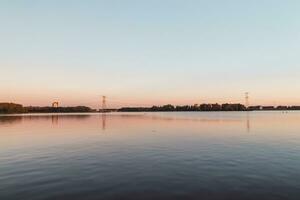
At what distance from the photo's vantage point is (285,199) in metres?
15.1

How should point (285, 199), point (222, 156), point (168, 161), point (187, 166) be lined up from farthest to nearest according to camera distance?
point (222, 156), point (168, 161), point (187, 166), point (285, 199)

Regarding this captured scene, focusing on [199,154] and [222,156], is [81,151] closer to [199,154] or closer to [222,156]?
[199,154]

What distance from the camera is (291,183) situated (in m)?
18.2

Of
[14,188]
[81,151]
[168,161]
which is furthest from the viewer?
[81,151]

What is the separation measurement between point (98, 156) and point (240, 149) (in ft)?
56.1

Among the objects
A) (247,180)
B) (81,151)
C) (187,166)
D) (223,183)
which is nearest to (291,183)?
(247,180)

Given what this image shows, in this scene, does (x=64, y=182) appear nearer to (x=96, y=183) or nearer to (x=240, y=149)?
(x=96, y=183)

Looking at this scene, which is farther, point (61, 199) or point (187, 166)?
point (187, 166)

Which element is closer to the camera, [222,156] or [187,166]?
[187,166]

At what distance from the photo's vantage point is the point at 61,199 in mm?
15375

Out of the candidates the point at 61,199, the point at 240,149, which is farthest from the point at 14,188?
the point at 240,149

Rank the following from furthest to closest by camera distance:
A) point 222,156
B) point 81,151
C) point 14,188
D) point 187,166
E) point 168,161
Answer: point 81,151 → point 222,156 → point 168,161 → point 187,166 → point 14,188

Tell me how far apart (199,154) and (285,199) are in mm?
15372

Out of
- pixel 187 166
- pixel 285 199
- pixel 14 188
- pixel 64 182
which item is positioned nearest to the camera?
pixel 285 199
